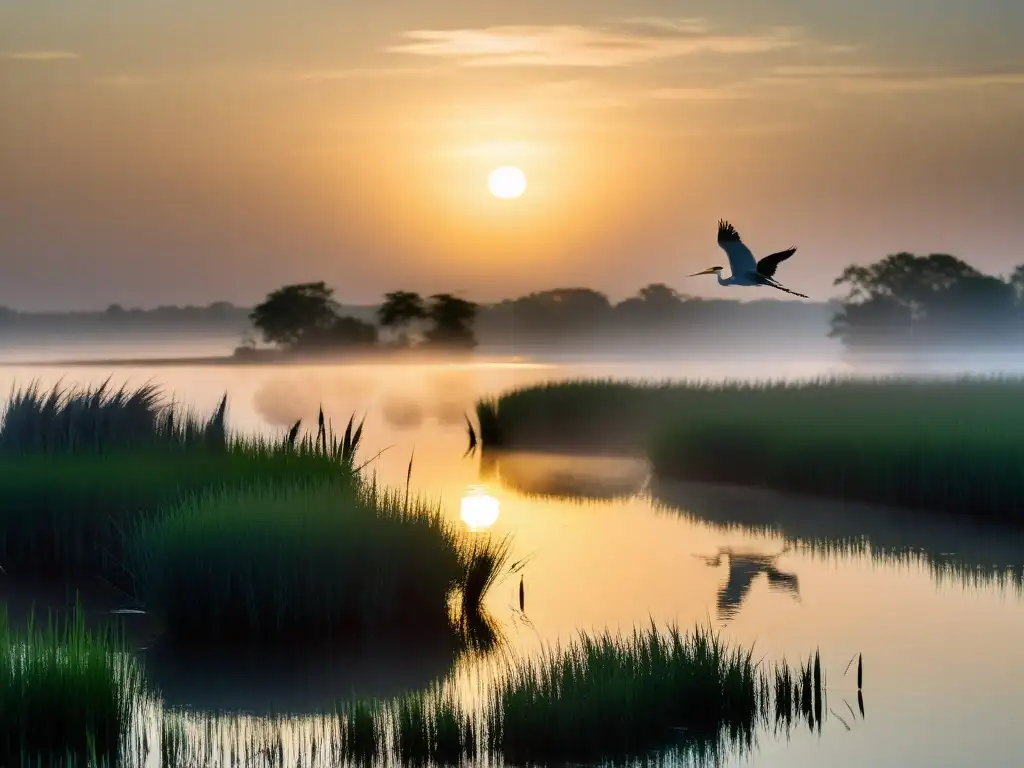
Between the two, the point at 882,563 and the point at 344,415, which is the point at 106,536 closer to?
the point at 882,563

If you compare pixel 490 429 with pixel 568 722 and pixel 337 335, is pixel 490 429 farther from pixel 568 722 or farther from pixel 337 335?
pixel 337 335

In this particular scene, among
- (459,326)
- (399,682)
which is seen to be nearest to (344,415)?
(399,682)

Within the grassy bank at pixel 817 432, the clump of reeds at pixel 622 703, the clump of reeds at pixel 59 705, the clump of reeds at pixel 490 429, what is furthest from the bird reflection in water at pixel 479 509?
the clump of reeds at pixel 59 705

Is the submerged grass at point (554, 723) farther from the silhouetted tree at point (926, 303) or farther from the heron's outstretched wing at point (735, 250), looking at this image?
the silhouetted tree at point (926, 303)

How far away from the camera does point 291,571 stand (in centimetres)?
1029

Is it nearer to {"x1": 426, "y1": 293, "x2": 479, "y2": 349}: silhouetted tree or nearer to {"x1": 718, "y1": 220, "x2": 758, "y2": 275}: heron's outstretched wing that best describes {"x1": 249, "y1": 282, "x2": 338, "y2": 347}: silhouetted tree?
{"x1": 426, "y1": 293, "x2": 479, "y2": 349}: silhouetted tree

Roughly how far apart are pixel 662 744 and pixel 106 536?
6.93 meters

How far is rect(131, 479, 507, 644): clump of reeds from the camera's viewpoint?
10.2 metres

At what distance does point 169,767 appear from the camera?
288 inches

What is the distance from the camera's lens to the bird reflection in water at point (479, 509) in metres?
16.6

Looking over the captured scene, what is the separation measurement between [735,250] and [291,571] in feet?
26.4

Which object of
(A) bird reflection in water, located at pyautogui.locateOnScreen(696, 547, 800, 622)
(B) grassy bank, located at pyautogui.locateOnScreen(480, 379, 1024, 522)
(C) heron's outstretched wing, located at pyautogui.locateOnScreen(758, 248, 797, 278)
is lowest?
(A) bird reflection in water, located at pyautogui.locateOnScreen(696, 547, 800, 622)

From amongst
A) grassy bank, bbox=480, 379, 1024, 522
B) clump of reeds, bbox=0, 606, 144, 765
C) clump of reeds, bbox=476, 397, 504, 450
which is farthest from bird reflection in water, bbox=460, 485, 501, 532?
clump of reeds, bbox=0, 606, 144, 765

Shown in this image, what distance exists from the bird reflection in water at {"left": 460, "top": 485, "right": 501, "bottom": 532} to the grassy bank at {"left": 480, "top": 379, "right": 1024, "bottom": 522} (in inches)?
133
